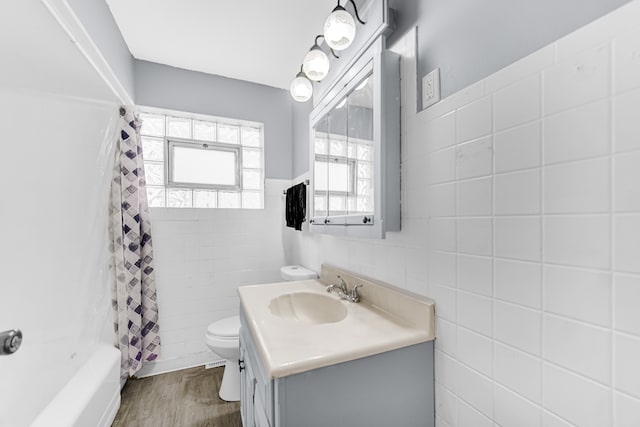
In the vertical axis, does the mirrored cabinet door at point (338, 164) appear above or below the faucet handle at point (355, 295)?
above

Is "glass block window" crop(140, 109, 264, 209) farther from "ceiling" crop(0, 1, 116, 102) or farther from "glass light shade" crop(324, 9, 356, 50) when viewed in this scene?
"glass light shade" crop(324, 9, 356, 50)

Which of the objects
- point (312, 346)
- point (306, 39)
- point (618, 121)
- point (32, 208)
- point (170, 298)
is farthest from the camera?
point (170, 298)

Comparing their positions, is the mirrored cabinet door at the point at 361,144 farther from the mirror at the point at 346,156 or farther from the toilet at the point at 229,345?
the toilet at the point at 229,345

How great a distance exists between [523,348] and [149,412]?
2.03m

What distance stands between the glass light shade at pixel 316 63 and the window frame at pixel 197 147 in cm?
130

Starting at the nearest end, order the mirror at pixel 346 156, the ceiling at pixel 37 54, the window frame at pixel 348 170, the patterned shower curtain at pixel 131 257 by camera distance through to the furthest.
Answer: the ceiling at pixel 37 54, the mirror at pixel 346 156, the window frame at pixel 348 170, the patterned shower curtain at pixel 131 257

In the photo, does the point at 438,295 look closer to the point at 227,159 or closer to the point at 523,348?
the point at 523,348

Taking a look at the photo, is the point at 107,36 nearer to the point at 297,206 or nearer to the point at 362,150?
the point at 297,206

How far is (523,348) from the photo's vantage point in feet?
2.20

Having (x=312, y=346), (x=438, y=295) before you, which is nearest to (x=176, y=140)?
(x=312, y=346)

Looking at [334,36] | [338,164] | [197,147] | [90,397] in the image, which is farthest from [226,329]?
[334,36]

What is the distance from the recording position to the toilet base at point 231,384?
1769 mm

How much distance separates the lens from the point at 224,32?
1.76 m

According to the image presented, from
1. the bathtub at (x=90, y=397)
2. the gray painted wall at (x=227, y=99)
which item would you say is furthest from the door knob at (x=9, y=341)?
the gray painted wall at (x=227, y=99)
